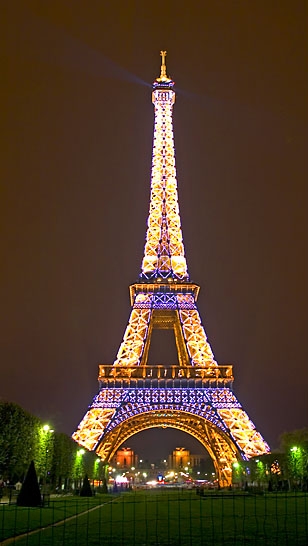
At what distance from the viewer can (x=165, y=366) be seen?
2721 inches

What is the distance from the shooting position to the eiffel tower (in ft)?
215

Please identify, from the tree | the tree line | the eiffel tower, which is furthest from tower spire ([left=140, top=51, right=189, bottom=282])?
the tree

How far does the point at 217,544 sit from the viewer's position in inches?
701

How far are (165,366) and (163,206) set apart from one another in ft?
63.7

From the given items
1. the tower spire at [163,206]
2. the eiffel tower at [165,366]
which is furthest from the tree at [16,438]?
the tower spire at [163,206]

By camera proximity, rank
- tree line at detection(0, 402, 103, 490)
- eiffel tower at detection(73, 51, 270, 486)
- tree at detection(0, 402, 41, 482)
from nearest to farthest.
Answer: tree at detection(0, 402, 41, 482), tree line at detection(0, 402, 103, 490), eiffel tower at detection(73, 51, 270, 486)

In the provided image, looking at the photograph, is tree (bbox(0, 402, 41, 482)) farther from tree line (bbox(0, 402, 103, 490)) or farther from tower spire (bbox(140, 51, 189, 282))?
tower spire (bbox(140, 51, 189, 282))

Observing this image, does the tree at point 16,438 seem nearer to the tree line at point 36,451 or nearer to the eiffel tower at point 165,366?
the tree line at point 36,451

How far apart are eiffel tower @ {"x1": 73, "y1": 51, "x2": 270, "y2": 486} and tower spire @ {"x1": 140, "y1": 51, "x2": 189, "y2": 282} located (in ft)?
0.37

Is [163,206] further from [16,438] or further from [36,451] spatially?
[16,438]

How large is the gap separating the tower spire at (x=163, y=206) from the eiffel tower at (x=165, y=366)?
0.37ft

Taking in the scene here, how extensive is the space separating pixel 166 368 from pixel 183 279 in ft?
33.6

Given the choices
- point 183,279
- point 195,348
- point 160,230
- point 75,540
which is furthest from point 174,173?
point 75,540

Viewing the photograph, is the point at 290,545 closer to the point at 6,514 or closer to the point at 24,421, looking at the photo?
the point at 6,514
